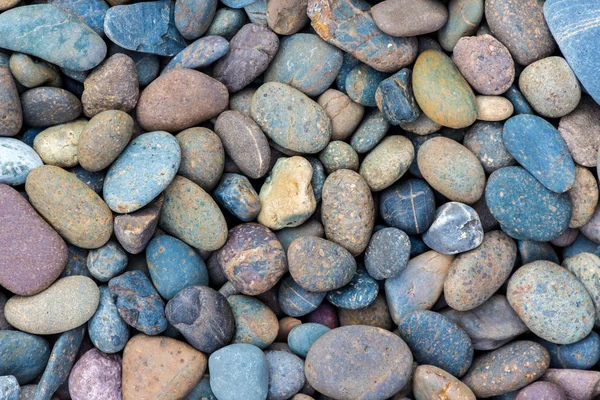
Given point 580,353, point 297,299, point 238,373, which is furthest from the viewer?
point 297,299

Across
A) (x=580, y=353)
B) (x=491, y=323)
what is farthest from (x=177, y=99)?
(x=580, y=353)

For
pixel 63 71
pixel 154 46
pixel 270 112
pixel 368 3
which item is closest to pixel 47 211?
pixel 63 71

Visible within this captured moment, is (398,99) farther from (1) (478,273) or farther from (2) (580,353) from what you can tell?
(2) (580,353)

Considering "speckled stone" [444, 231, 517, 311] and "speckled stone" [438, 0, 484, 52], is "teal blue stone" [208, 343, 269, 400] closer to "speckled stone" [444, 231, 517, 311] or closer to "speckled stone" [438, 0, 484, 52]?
"speckled stone" [444, 231, 517, 311]

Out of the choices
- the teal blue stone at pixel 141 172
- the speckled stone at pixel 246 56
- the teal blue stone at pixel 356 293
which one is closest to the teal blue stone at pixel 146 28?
the speckled stone at pixel 246 56

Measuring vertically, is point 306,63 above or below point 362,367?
above

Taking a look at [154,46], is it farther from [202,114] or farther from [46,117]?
[46,117]
